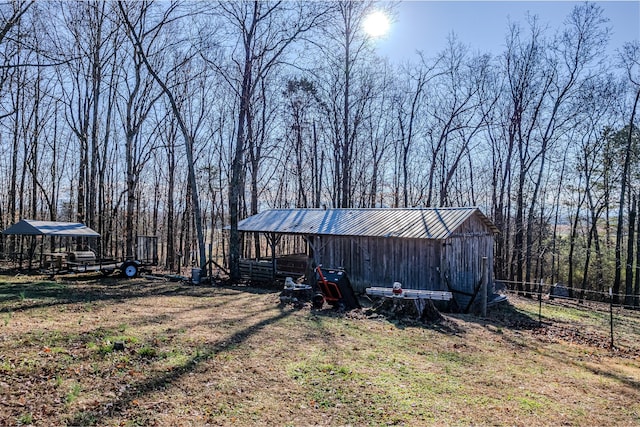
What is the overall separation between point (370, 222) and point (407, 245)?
2323 mm

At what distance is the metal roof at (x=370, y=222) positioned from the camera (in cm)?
1447

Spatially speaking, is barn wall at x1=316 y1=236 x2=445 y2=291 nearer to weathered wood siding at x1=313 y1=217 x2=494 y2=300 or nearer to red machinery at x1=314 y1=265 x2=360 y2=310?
weathered wood siding at x1=313 y1=217 x2=494 y2=300

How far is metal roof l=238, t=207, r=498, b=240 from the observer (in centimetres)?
1447

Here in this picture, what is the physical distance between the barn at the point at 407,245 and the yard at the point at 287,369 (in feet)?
11.0

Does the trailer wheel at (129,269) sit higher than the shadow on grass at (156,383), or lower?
higher

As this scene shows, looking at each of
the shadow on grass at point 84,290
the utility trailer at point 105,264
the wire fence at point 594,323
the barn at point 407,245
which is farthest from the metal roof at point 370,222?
the utility trailer at point 105,264

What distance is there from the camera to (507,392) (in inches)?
239

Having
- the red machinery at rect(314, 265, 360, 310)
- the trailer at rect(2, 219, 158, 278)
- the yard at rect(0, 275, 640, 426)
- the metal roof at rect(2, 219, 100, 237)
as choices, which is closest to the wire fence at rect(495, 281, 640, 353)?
the yard at rect(0, 275, 640, 426)

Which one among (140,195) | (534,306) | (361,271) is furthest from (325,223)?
(140,195)

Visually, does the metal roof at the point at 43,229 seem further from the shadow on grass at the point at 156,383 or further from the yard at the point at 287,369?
the shadow on grass at the point at 156,383

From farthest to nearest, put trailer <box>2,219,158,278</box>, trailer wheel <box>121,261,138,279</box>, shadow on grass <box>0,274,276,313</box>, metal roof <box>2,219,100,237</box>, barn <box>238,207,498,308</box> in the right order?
trailer wheel <box>121,261,138,279</box>
trailer <box>2,219,158,278</box>
metal roof <box>2,219,100,237</box>
barn <box>238,207,498,308</box>
shadow on grass <box>0,274,276,313</box>

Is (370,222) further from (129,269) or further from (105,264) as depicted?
(105,264)

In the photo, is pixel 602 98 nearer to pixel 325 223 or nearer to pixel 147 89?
pixel 325 223

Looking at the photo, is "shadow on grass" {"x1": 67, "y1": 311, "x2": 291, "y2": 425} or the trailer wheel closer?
"shadow on grass" {"x1": 67, "y1": 311, "x2": 291, "y2": 425}
